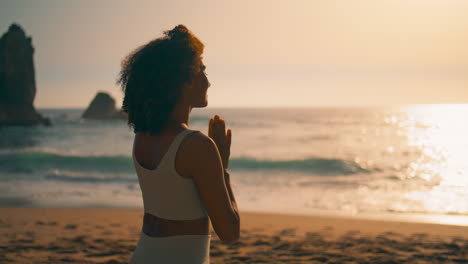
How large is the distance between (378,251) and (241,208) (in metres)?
5.05

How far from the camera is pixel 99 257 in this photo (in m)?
5.87

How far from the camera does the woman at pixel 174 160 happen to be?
133 centimetres

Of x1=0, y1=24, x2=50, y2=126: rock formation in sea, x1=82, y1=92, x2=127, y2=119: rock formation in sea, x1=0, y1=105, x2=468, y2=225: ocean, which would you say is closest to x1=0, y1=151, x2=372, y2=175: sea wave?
x1=0, y1=105, x2=468, y2=225: ocean

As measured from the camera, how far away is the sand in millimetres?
5918

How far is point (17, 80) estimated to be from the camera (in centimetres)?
6378

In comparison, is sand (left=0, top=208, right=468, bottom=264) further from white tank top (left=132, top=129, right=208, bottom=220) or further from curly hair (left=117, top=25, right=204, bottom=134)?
curly hair (left=117, top=25, right=204, bottom=134)

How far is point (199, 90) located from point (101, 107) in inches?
3975

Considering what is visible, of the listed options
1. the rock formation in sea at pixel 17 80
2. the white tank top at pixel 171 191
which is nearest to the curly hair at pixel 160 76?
the white tank top at pixel 171 191

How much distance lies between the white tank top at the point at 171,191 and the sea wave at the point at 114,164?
17.6 m

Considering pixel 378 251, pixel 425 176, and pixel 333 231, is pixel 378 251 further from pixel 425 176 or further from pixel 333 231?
pixel 425 176

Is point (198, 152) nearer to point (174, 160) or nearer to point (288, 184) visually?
point (174, 160)

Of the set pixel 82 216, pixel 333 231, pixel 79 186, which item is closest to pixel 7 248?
pixel 82 216

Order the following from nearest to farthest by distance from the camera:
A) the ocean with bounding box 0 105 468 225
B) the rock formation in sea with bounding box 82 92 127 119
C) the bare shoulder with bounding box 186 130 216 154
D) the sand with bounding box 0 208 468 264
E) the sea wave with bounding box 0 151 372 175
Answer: the bare shoulder with bounding box 186 130 216 154 → the sand with bounding box 0 208 468 264 → the ocean with bounding box 0 105 468 225 → the sea wave with bounding box 0 151 372 175 → the rock formation in sea with bounding box 82 92 127 119

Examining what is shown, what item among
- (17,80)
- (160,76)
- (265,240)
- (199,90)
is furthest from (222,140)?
(17,80)
